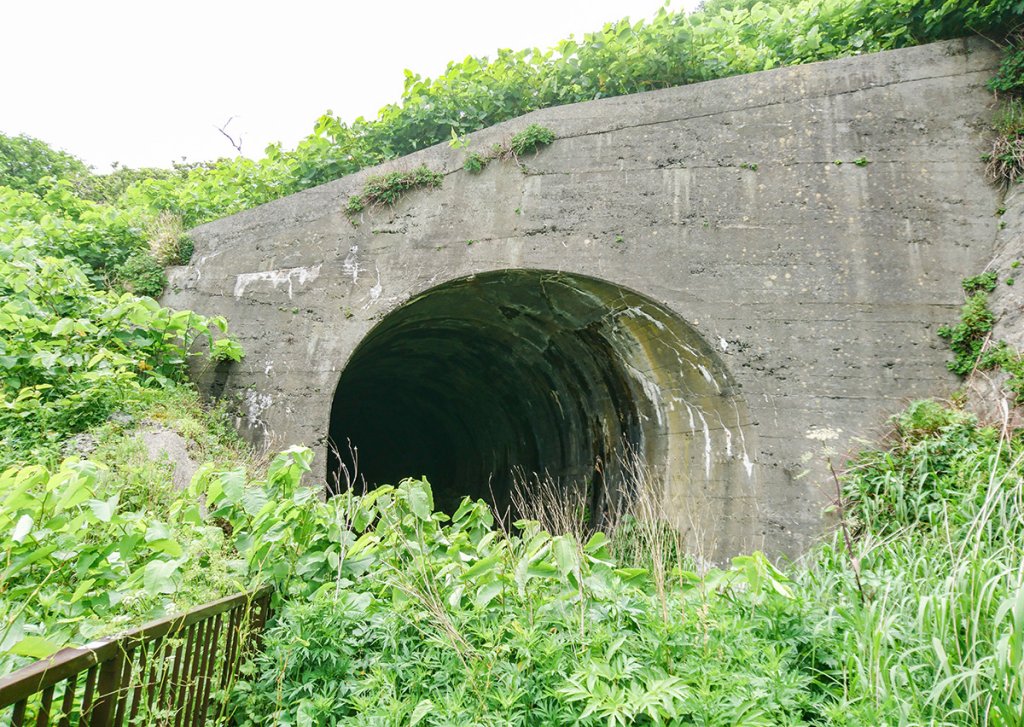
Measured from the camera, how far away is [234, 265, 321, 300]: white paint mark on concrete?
6469 mm

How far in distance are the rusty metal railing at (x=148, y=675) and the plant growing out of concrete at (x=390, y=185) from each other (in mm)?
4644

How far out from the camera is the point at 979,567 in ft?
9.14

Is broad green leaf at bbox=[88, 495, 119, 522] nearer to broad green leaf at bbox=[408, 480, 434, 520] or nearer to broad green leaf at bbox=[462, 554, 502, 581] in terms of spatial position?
broad green leaf at bbox=[408, 480, 434, 520]

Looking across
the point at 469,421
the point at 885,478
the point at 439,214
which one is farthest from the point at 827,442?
the point at 469,421

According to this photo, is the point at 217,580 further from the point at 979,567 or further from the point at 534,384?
the point at 534,384

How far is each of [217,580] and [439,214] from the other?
442 cm

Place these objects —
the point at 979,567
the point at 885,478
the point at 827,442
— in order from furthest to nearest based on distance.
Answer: the point at 827,442
the point at 885,478
the point at 979,567

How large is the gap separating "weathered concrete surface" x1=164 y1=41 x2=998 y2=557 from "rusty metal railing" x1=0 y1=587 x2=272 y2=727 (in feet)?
11.4

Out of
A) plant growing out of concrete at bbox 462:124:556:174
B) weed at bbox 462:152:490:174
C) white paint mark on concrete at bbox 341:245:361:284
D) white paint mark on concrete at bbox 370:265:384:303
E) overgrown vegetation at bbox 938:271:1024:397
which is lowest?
overgrown vegetation at bbox 938:271:1024:397

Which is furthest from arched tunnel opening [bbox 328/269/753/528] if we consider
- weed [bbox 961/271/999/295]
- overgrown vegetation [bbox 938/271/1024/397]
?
weed [bbox 961/271/999/295]

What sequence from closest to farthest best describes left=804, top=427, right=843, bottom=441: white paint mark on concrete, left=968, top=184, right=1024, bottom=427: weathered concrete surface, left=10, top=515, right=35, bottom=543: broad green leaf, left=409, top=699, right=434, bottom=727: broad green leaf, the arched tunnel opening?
left=10, top=515, right=35, bottom=543: broad green leaf → left=409, top=699, right=434, bottom=727: broad green leaf → left=968, top=184, right=1024, bottom=427: weathered concrete surface → left=804, top=427, right=843, bottom=441: white paint mark on concrete → the arched tunnel opening

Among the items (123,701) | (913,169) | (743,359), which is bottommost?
(123,701)

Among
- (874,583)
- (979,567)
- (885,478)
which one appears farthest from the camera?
(885,478)

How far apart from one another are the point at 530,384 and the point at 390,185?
370cm
